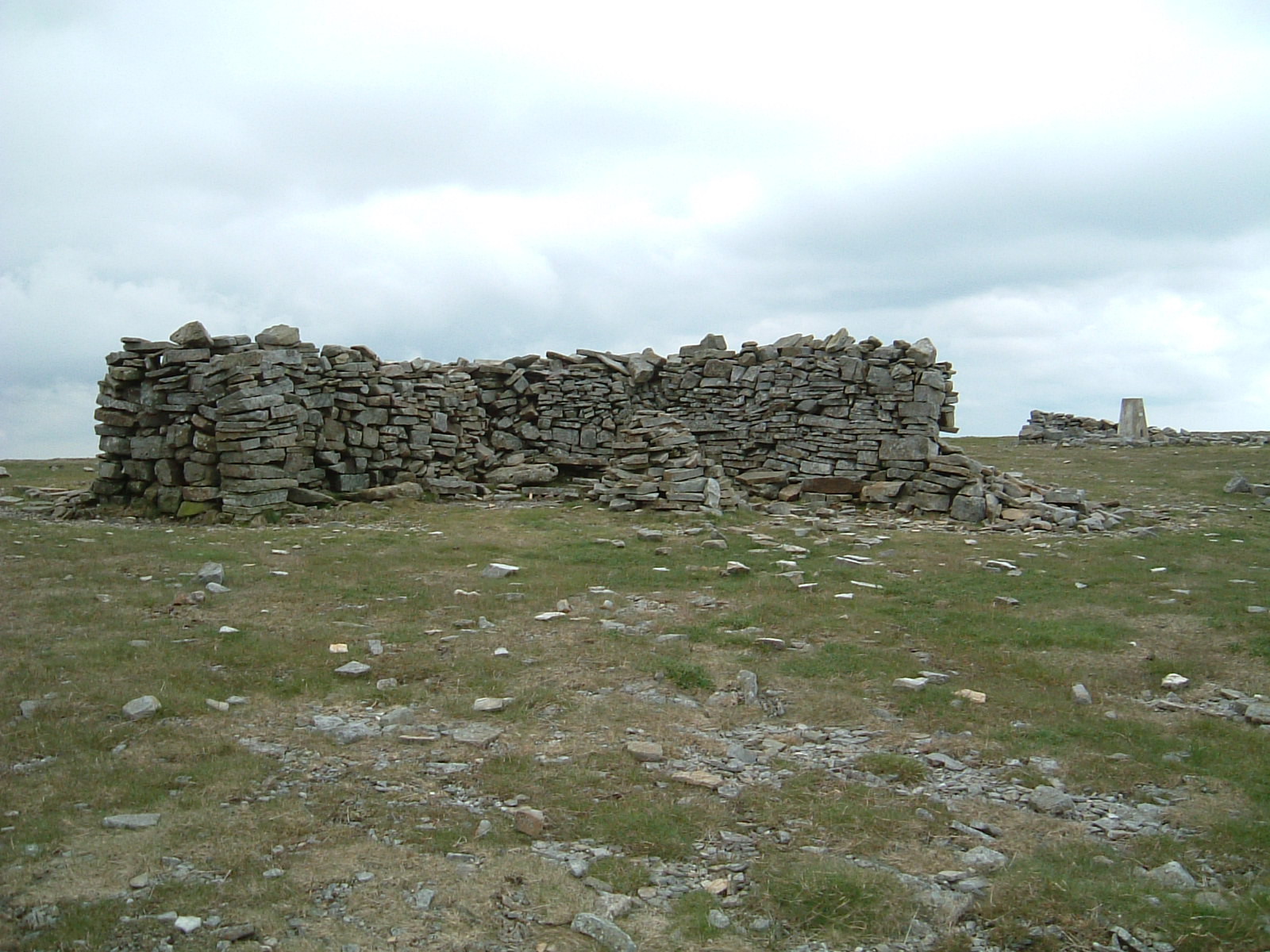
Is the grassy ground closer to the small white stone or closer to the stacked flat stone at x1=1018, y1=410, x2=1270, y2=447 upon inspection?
the small white stone

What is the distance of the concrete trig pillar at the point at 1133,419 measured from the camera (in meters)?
32.1

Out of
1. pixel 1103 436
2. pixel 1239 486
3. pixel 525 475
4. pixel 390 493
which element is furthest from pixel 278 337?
pixel 1103 436

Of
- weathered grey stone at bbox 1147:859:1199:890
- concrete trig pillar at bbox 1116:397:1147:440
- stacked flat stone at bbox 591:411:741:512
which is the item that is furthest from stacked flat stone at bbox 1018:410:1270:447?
weathered grey stone at bbox 1147:859:1199:890

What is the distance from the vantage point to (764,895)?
14.9 ft

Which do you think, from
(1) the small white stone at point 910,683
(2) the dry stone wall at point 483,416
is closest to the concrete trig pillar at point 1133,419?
(2) the dry stone wall at point 483,416

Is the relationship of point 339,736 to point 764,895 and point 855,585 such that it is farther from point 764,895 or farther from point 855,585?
point 855,585

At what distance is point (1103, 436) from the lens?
32.3 meters

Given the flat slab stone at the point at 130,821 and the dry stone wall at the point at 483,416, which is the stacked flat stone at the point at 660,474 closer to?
the dry stone wall at the point at 483,416

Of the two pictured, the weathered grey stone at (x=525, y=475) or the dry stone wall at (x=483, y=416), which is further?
the weathered grey stone at (x=525, y=475)

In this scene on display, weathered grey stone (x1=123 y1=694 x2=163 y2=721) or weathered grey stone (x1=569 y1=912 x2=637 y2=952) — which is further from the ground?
weathered grey stone (x1=123 y1=694 x2=163 y2=721)

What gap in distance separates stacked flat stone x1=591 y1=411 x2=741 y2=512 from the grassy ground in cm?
355

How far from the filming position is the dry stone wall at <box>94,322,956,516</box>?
55.1 feet

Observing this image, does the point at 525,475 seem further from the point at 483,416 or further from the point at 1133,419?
the point at 1133,419

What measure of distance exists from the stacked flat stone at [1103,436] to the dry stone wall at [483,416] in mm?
13872
